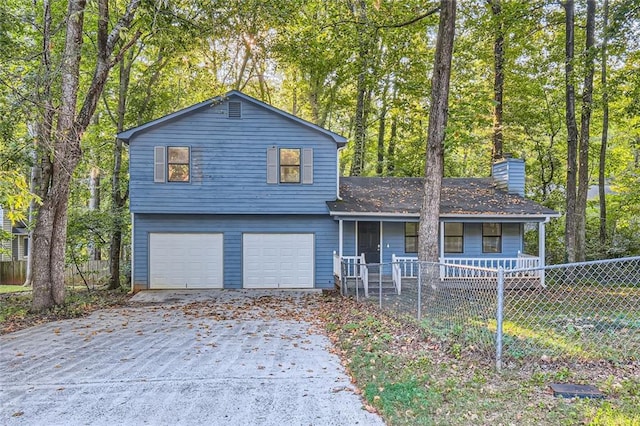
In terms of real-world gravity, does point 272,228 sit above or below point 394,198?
below

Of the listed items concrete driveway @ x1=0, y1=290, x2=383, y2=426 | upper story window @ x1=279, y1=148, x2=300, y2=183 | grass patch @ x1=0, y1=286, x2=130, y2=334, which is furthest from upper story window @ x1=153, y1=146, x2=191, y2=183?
concrete driveway @ x1=0, y1=290, x2=383, y2=426

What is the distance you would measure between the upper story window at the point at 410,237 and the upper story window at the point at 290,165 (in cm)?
376

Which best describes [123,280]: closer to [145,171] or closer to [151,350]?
[145,171]

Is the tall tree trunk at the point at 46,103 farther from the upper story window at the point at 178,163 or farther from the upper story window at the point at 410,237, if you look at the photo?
the upper story window at the point at 410,237

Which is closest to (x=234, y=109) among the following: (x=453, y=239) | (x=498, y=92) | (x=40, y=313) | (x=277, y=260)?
(x=277, y=260)

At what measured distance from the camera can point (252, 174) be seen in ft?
41.2

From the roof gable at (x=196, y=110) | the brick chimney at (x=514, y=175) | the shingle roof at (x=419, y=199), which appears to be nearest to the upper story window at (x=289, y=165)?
the roof gable at (x=196, y=110)

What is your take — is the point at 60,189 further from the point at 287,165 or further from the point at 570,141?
the point at 570,141

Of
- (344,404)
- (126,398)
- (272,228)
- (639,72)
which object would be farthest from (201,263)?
(639,72)

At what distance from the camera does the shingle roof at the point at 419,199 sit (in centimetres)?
1259

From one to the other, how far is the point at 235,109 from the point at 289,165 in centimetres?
249

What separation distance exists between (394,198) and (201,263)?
691 cm

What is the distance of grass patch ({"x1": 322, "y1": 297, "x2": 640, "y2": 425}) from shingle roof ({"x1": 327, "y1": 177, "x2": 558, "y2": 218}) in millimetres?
7027

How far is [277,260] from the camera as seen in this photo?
42.0 ft
